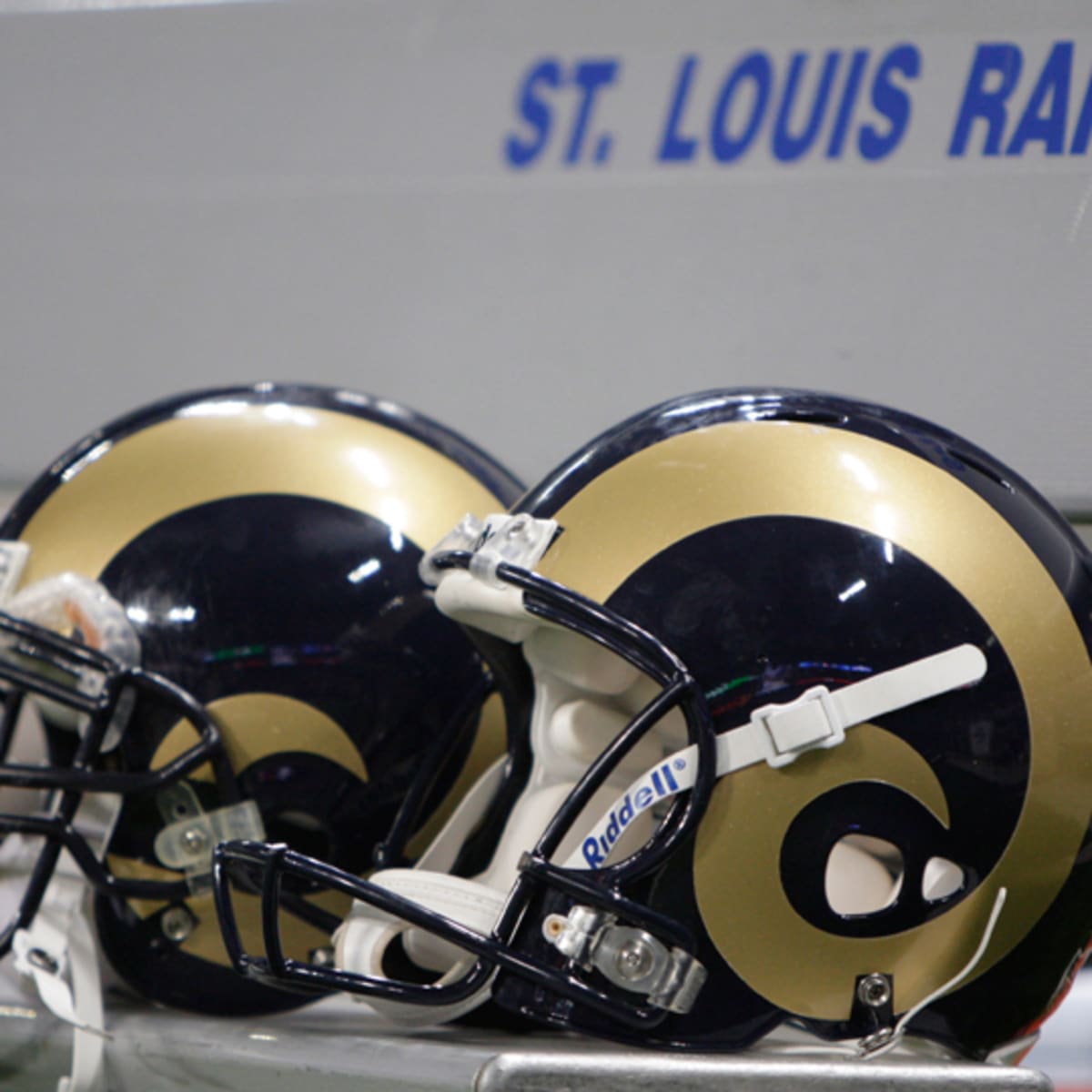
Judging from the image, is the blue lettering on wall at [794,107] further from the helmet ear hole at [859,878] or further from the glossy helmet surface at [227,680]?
the helmet ear hole at [859,878]

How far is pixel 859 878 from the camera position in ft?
2.53

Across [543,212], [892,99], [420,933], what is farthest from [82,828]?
[892,99]

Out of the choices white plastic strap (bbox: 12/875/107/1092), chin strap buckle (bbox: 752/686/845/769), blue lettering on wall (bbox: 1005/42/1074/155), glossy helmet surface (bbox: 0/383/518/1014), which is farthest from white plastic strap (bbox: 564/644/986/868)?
blue lettering on wall (bbox: 1005/42/1074/155)

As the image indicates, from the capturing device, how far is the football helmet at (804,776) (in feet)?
2.32

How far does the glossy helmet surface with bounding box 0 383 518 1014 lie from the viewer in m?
0.88

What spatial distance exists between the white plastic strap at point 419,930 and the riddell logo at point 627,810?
55 millimetres

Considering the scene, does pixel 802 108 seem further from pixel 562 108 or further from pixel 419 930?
pixel 419 930

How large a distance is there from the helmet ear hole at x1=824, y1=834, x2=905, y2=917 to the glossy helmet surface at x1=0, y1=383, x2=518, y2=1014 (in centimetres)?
27

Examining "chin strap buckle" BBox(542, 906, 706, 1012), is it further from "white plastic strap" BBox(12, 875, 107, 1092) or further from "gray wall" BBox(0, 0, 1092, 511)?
"gray wall" BBox(0, 0, 1092, 511)

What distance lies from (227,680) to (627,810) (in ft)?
0.97

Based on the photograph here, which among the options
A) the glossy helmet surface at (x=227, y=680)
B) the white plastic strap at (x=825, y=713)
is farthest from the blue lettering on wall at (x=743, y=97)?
the white plastic strap at (x=825, y=713)

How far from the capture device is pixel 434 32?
1.33 metres

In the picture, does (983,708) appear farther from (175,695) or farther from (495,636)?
(175,695)

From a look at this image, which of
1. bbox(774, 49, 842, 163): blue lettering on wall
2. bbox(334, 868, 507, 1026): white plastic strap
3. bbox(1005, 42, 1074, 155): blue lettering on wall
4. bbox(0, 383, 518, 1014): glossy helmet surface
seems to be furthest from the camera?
bbox(774, 49, 842, 163): blue lettering on wall
